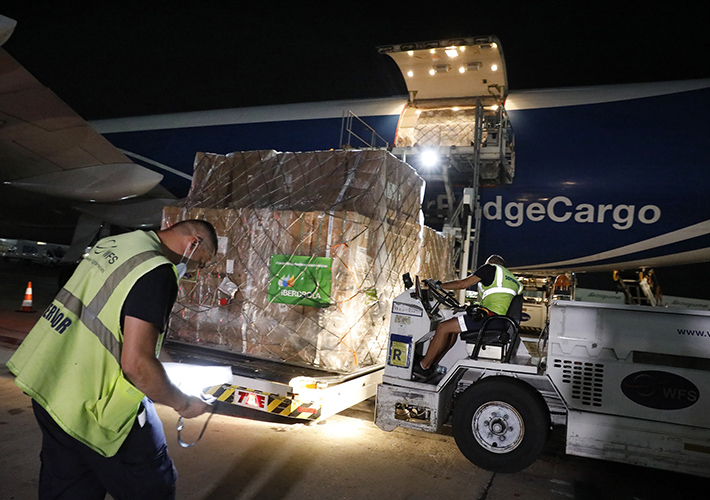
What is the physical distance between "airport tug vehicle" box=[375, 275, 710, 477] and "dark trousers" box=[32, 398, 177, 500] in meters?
2.91

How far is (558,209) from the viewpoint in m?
10.9

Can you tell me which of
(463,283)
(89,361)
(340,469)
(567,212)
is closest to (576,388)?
(463,283)

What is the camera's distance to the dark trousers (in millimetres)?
1964

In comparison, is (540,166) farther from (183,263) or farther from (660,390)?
(183,263)

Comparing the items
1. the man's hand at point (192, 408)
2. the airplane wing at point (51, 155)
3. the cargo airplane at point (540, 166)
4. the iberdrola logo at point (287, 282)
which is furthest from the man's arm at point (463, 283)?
the airplane wing at point (51, 155)

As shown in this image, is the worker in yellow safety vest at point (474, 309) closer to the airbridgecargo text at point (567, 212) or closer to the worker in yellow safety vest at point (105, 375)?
the worker in yellow safety vest at point (105, 375)

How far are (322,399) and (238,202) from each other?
278cm

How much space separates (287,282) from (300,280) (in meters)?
0.16

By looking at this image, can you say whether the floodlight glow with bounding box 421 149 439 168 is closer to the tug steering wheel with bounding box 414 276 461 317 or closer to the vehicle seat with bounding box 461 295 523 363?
the tug steering wheel with bounding box 414 276 461 317

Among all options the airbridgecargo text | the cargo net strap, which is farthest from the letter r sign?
the airbridgecargo text

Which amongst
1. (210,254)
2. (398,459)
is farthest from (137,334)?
(398,459)

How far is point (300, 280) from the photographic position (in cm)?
514

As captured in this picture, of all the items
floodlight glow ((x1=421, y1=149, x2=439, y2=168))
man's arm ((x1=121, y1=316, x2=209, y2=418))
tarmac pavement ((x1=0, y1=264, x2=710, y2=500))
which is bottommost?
tarmac pavement ((x1=0, y1=264, x2=710, y2=500))

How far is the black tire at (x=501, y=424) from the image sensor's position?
4281 mm
